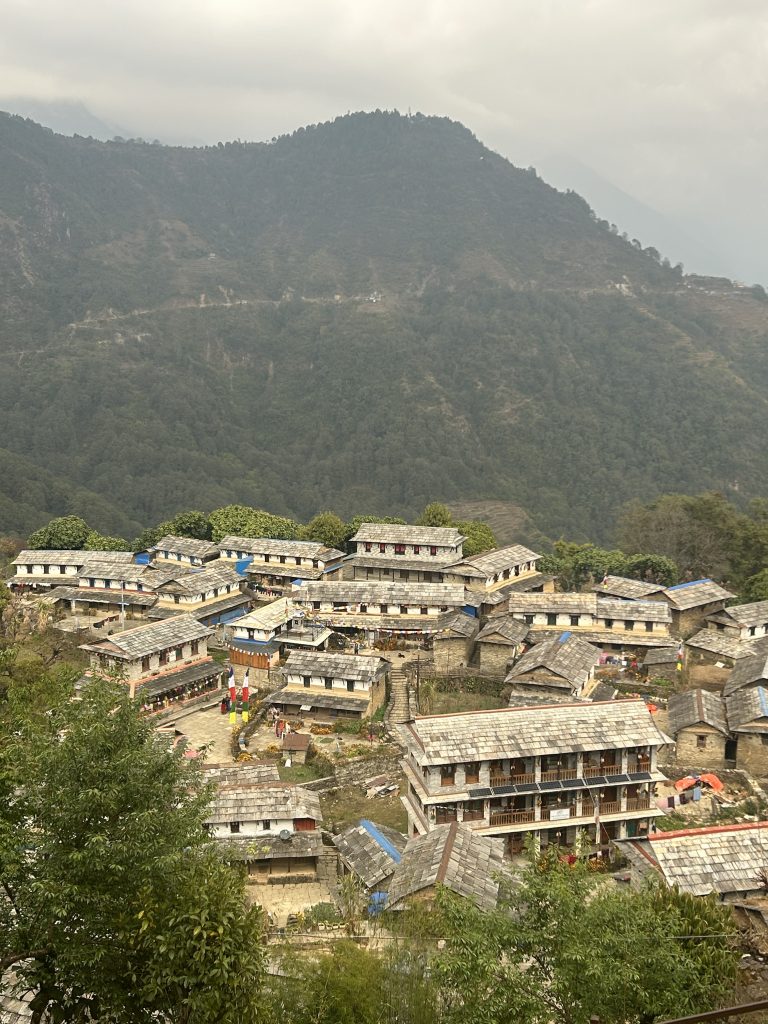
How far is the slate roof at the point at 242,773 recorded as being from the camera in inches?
1262

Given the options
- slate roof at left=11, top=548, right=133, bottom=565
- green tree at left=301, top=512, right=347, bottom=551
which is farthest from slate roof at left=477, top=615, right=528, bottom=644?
slate roof at left=11, top=548, right=133, bottom=565

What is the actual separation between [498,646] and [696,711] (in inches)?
455

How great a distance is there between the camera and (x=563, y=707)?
101ft

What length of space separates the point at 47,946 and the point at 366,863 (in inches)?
546

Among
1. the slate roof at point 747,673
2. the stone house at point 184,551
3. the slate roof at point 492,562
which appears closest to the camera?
the slate roof at point 747,673

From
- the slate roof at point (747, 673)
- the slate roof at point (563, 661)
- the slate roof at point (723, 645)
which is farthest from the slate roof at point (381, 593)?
the slate roof at point (747, 673)

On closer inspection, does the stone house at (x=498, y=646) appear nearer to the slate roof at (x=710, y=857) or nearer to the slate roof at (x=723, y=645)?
the slate roof at (x=723, y=645)

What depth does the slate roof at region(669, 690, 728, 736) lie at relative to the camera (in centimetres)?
3675

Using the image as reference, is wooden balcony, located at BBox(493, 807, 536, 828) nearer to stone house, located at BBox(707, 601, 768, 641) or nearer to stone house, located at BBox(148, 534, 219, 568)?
stone house, located at BBox(707, 601, 768, 641)

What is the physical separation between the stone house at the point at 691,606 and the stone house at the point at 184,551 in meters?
34.5

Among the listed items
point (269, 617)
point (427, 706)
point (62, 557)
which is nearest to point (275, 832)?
point (427, 706)

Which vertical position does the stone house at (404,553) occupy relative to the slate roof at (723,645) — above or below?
above

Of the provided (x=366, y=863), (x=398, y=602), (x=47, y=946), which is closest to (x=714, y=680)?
(x=398, y=602)

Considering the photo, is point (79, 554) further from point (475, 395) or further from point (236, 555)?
point (475, 395)
